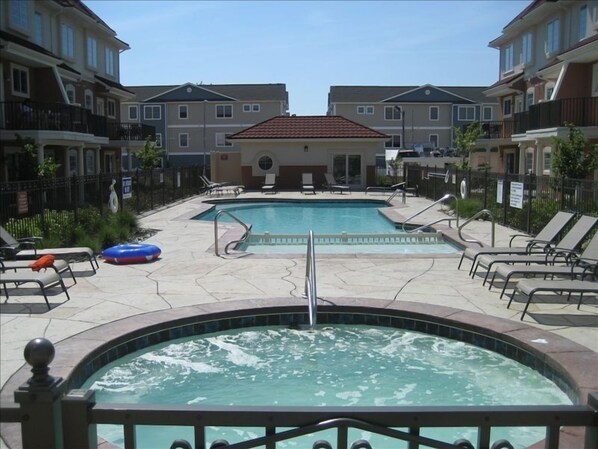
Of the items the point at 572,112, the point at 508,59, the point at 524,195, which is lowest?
the point at 524,195

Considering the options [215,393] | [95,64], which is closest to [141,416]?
[215,393]

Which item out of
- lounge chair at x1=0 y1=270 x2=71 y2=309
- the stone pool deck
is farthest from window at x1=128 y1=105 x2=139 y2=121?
lounge chair at x1=0 y1=270 x2=71 y2=309

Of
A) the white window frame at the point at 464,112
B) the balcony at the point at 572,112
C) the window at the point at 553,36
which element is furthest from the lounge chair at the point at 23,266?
the white window frame at the point at 464,112

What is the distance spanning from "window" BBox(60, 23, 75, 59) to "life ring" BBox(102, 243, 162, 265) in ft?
68.3

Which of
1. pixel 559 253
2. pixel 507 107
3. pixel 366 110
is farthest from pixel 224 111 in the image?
pixel 559 253

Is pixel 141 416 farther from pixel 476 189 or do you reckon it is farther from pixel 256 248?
pixel 476 189

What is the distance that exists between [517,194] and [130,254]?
9.51 metres

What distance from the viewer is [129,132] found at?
3725cm

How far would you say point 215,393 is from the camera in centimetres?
624

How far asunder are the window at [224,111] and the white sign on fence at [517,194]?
165 feet

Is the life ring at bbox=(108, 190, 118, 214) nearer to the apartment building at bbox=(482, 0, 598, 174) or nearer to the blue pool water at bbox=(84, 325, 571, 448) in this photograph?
the blue pool water at bbox=(84, 325, 571, 448)

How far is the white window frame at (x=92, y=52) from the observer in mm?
32688

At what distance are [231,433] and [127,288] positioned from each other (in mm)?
4676

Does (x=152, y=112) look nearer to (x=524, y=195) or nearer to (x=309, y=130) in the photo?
(x=309, y=130)
